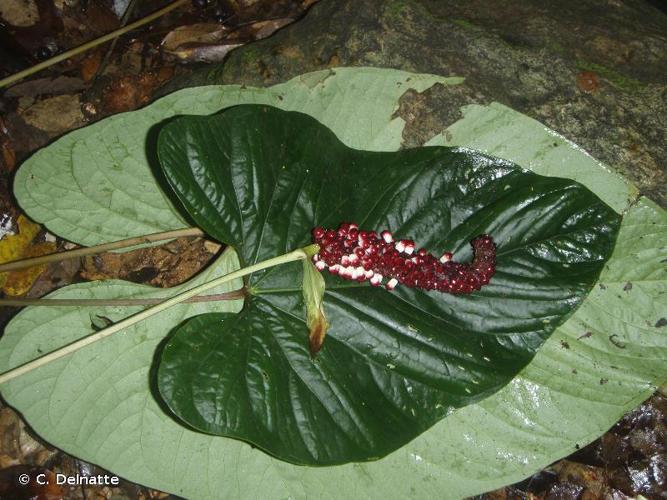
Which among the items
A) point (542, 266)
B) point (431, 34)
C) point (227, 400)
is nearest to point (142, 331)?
point (227, 400)

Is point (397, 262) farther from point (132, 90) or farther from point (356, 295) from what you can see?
point (132, 90)

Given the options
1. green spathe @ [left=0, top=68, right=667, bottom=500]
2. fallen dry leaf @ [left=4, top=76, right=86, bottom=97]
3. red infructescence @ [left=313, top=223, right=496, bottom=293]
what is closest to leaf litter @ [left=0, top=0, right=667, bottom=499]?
fallen dry leaf @ [left=4, top=76, right=86, bottom=97]

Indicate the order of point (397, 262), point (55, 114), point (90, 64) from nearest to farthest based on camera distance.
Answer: point (397, 262)
point (55, 114)
point (90, 64)

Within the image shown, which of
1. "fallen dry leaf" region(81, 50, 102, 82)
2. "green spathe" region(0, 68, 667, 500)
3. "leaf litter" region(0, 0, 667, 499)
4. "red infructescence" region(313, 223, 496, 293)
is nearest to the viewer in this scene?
"red infructescence" region(313, 223, 496, 293)

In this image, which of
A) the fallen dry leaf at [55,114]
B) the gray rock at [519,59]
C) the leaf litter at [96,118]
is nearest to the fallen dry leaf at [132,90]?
the leaf litter at [96,118]

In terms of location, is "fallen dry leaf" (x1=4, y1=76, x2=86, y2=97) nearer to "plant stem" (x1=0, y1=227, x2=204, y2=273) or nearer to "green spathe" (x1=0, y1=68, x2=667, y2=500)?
"green spathe" (x1=0, y1=68, x2=667, y2=500)

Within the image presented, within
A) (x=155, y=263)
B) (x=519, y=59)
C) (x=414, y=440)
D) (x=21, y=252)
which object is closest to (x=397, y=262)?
(x=414, y=440)

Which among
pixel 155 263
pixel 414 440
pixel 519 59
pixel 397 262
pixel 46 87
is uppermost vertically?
pixel 46 87

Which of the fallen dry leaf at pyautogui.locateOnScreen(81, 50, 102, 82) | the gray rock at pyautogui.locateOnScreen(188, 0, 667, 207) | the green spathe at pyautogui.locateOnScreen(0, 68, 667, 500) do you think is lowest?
the green spathe at pyautogui.locateOnScreen(0, 68, 667, 500)
